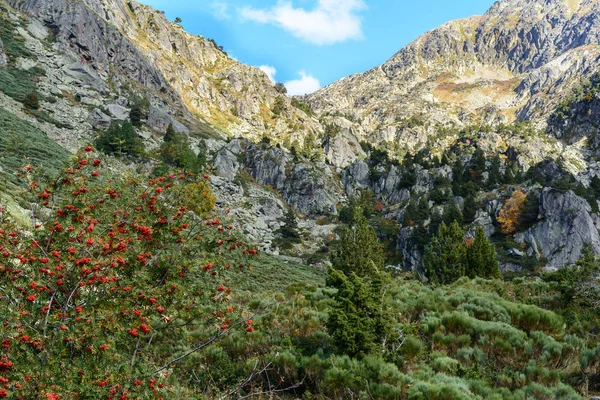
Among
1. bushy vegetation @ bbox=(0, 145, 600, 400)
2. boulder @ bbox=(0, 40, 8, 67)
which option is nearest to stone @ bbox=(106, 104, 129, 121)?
boulder @ bbox=(0, 40, 8, 67)

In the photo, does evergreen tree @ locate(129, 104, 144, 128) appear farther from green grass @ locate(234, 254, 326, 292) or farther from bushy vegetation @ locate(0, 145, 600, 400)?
bushy vegetation @ locate(0, 145, 600, 400)

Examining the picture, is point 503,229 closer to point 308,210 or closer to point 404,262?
point 404,262

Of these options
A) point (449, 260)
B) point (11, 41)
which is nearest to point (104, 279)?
point (449, 260)

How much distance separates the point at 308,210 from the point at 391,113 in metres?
140

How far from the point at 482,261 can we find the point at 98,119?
60.4m

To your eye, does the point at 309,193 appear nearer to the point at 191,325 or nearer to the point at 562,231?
the point at 562,231

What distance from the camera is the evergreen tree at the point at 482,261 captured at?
33812mm

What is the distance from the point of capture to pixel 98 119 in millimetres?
60844

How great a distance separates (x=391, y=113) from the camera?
656ft

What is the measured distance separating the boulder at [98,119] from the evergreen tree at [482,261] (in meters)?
56.8

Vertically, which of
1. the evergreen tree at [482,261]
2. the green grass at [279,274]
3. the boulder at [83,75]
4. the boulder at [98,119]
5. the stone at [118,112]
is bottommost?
the green grass at [279,274]

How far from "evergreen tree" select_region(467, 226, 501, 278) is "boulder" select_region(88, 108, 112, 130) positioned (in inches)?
2238

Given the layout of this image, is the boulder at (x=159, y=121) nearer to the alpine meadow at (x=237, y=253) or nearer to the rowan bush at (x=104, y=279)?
the alpine meadow at (x=237, y=253)

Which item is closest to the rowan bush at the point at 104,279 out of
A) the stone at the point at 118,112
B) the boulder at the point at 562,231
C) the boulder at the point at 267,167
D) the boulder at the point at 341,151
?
→ the boulder at the point at 562,231
